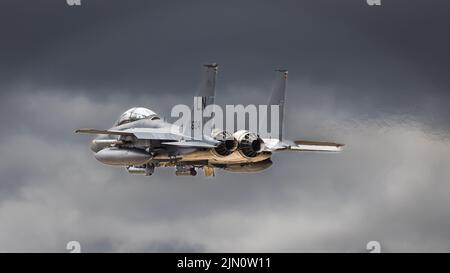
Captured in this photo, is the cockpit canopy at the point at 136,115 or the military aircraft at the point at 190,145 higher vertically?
the cockpit canopy at the point at 136,115

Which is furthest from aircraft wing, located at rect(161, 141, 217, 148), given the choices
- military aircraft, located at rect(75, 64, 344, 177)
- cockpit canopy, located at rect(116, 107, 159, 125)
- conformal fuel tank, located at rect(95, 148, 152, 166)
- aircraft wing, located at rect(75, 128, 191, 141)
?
cockpit canopy, located at rect(116, 107, 159, 125)

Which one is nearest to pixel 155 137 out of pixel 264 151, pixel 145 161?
pixel 145 161

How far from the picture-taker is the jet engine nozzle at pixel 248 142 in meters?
90.5

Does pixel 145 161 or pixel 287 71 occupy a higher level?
pixel 287 71

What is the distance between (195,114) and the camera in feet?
299

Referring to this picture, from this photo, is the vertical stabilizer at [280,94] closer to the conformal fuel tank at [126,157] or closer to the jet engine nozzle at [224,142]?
the jet engine nozzle at [224,142]

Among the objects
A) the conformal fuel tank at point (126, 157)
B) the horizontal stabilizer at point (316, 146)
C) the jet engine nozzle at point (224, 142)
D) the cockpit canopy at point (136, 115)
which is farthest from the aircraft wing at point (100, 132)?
the horizontal stabilizer at point (316, 146)

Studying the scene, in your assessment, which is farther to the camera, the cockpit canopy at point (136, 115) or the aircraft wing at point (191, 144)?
the cockpit canopy at point (136, 115)

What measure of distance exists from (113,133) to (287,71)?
12.6m

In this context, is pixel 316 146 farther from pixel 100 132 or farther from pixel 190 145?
pixel 100 132

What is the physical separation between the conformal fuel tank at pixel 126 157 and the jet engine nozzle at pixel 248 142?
671cm

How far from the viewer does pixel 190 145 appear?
91625 millimetres

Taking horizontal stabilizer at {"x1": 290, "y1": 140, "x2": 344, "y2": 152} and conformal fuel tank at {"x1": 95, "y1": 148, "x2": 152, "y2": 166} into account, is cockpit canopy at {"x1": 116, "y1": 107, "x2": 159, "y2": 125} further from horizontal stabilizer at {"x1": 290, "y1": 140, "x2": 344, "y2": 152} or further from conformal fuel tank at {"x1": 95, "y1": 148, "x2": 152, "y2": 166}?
horizontal stabilizer at {"x1": 290, "y1": 140, "x2": 344, "y2": 152}

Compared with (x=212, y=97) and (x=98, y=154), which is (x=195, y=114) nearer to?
(x=212, y=97)
